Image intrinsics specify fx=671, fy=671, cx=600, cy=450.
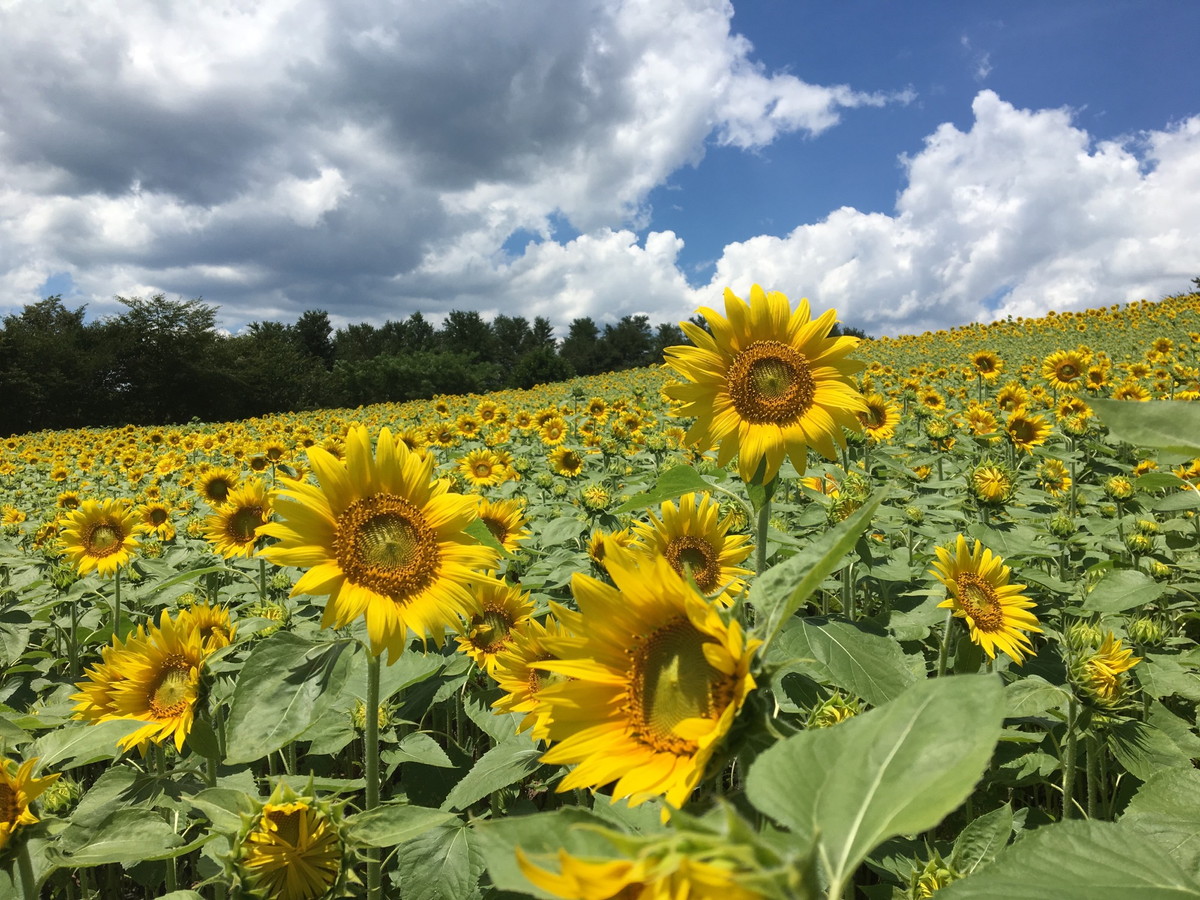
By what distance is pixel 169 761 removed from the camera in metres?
2.48

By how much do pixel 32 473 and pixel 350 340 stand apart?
65040 millimetres

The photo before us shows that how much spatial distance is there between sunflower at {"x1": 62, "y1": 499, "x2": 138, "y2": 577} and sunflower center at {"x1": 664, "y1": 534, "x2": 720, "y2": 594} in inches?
136

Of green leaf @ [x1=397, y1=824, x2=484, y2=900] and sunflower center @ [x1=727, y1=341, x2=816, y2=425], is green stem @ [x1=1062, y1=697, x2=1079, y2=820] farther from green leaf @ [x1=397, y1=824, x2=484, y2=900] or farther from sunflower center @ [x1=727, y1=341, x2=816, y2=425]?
green leaf @ [x1=397, y1=824, x2=484, y2=900]

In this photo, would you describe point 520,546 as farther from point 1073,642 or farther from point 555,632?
point 1073,642

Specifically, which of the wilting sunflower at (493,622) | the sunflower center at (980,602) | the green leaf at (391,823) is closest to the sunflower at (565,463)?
the wilting sunflower at (493,622)

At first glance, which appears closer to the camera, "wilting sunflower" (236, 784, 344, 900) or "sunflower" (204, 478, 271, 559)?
"wilting sunflower" (236, 784, 344, 900)

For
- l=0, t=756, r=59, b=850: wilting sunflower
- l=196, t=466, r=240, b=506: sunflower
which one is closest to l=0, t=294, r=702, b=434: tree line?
l=196, t=466, r=240, b=506: sunflower

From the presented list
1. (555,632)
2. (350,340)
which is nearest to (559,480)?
(555,632)

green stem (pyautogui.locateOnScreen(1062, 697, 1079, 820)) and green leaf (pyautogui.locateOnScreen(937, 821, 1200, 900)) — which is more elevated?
green leaf (pyautogui.locateOnScreen(937, 821, 1200, 900))

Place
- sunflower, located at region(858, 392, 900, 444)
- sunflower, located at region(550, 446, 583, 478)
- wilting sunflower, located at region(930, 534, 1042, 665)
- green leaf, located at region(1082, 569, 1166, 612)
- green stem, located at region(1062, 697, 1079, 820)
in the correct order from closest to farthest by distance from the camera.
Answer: green stem, located at region(1062, 697, 1079, 820), wilting sunflower, located at region(930, 534, 1042, 665), green leaf, located at region(1082, 569, 1166, 612), sunflower, located at region(858, 392, 900, 444), sunflower, located at region(550, 446, 583, 478)

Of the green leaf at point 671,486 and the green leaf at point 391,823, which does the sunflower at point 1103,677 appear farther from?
the green leaf at point 391,823

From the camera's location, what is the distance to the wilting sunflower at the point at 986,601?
7.21 feet

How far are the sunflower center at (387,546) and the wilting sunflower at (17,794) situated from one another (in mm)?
639

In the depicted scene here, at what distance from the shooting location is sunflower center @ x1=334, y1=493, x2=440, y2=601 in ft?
5.03
